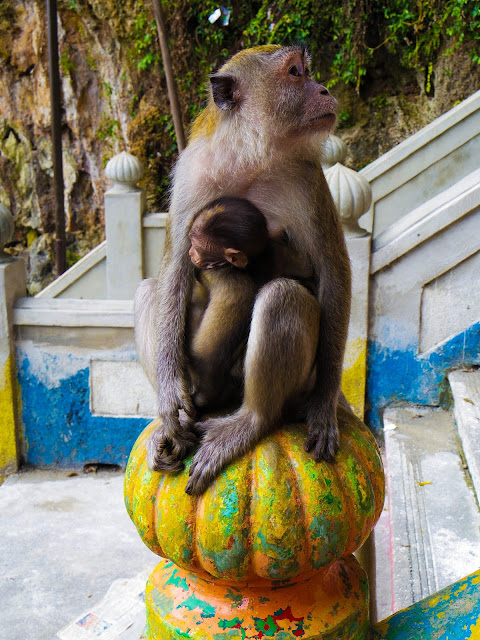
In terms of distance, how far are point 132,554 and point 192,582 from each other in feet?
8.39

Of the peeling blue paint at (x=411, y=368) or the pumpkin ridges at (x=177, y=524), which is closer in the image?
the pumpkin ridges at (x=177, y=524)

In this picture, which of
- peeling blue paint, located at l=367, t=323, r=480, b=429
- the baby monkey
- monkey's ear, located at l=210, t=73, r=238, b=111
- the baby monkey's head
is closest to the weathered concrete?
peeling blue paint, located at l=367, t=323, r=480, b=429

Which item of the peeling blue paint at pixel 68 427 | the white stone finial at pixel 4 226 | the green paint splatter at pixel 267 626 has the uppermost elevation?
the white stone finial at pixel 4 226

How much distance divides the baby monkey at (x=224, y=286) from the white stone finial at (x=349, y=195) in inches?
91.7

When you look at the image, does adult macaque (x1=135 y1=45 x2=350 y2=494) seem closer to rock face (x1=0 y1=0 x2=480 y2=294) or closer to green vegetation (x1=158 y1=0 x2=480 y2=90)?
green vegetation (x1=158 y1=0 x2=480 y2=90)

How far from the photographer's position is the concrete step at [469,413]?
11.0 feet

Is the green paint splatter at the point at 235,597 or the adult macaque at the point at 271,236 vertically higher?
the adult macaque at the point at 271,236

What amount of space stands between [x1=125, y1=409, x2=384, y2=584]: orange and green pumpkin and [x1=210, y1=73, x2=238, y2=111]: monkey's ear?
3.86ft

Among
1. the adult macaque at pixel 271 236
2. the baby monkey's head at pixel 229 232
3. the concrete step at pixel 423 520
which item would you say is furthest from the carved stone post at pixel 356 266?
the baby monkey's head at pixel 229 232

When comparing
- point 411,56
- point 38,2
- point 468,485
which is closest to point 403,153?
point 411,56

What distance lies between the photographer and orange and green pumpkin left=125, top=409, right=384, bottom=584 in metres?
1.54

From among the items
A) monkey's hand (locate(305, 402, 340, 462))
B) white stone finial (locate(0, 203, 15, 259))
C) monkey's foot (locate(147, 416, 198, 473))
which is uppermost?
white stone finial (locate(0, 203, 15, 259))

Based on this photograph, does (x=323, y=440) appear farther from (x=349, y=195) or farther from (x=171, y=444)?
(x=349, y=195)

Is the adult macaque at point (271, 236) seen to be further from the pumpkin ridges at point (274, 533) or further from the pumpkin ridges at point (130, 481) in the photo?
the pumpkin ridges at point (274, 533)
